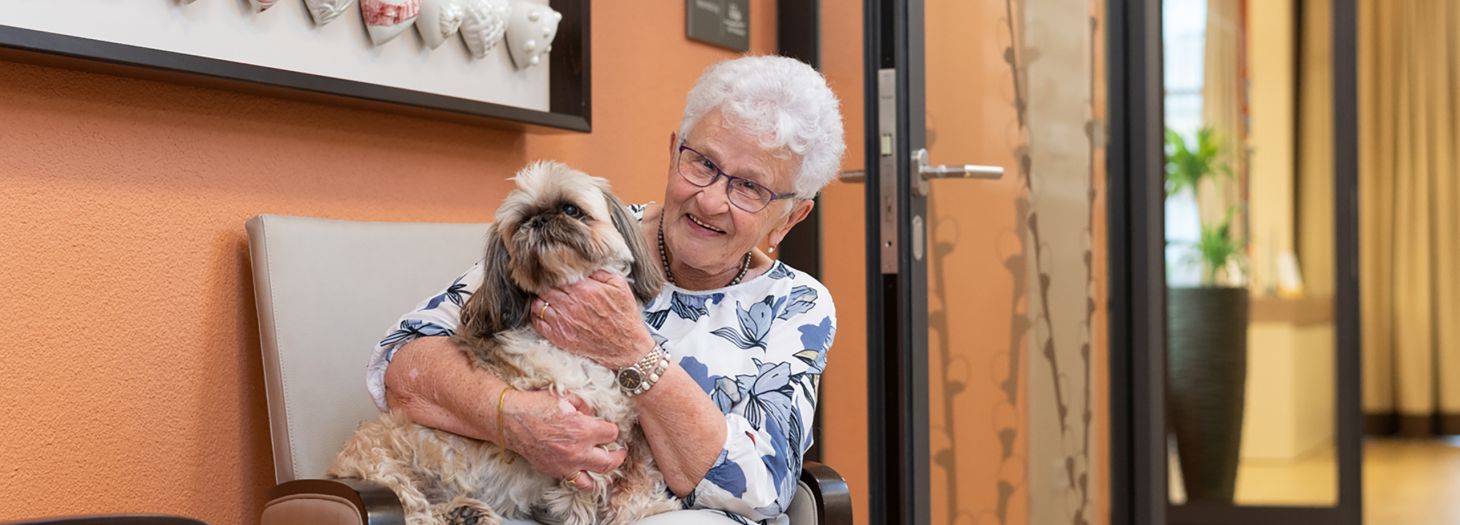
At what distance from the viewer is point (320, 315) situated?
6.46 feet

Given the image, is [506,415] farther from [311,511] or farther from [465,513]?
[311,511]

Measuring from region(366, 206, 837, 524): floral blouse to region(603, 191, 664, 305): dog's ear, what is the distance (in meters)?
0.05

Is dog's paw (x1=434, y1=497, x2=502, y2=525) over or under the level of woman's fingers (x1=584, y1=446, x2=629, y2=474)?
under

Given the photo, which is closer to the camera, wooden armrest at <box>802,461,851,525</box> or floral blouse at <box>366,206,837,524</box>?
floral blouse at <box>366,206,837,524</box>

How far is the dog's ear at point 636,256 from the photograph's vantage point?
1.63m

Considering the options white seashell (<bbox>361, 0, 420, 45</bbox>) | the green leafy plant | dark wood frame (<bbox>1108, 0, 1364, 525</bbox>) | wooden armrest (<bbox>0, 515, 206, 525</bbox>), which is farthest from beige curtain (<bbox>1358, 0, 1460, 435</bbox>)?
wooden armrest (<bbox>0, 515, 206, 525</bbox>)

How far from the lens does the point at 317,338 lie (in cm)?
196

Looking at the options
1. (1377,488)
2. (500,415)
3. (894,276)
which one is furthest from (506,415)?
(1377,488)

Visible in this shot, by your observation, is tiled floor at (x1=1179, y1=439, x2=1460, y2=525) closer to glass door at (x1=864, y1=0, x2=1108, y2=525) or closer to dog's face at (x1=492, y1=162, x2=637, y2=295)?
glass door at (x1=864, y1=0, x2=1108, y2=525)

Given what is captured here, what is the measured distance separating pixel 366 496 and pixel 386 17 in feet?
2.92

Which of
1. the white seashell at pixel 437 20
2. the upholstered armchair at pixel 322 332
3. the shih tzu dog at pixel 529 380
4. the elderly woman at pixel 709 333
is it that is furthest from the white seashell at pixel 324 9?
the shih tzu dog at pixel 529 380

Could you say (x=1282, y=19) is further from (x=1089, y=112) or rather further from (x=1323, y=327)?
(x=1089, y=112)

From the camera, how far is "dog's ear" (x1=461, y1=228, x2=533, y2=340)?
1.58m

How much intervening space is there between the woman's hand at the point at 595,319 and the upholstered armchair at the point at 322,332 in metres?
0.44
